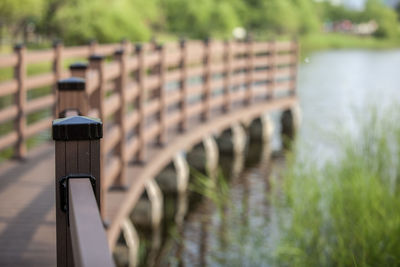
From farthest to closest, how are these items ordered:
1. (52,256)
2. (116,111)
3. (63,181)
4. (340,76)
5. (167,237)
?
1. (340,76)
2. (167,237)
3. (116,111)
4. (52,256)
5. (63,181)

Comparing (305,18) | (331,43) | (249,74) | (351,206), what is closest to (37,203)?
(351,206)

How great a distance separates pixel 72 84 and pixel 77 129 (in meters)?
2.01

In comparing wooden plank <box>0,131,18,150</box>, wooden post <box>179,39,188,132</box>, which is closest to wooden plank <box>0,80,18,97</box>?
wooden plank <box>0,131,18,150</box>

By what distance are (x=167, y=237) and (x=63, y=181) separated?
6462mm

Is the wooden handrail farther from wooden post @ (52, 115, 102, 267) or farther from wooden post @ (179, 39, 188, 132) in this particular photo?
wooden post @ (179, 39, 188, 132)

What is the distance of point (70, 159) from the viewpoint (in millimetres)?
2096

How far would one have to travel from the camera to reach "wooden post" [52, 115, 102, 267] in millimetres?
2023

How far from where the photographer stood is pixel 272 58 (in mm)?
15742

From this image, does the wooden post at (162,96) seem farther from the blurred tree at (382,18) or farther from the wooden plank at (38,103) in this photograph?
the blurred tree at (382,18)

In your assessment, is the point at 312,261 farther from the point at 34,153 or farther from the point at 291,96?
the point at 291,96

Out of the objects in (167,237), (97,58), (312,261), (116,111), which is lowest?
(167,237)

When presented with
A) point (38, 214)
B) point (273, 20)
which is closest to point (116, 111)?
point (38, 214)

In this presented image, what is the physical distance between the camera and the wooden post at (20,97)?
24.0 ft

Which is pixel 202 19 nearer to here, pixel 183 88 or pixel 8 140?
pixel 183 88
